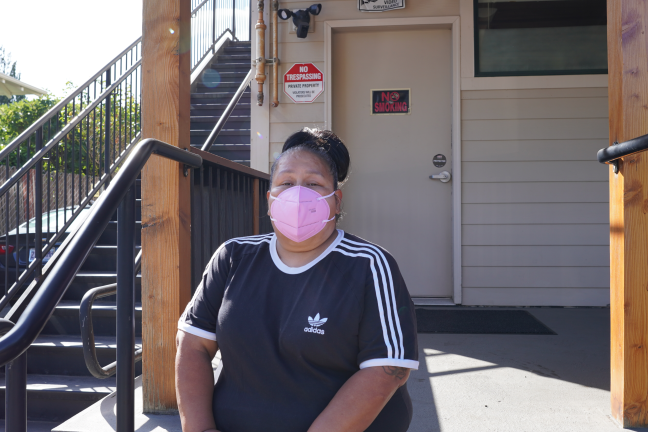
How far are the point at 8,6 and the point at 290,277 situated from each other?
3951 cm

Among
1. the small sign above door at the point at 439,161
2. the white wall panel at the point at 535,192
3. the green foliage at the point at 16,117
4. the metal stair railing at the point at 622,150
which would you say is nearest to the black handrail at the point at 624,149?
the metal stair railing at the point at 622,150

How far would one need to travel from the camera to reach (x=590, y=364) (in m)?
2.67

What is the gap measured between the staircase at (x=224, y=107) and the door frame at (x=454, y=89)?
1.20 m

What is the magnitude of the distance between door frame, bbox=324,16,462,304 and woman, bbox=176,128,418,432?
308 centimetres

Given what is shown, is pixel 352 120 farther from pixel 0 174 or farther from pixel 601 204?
pixel 0 174

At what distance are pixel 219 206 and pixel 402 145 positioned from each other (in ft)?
7.57

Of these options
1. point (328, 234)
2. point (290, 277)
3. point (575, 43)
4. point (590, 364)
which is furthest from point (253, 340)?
point (575, 43)

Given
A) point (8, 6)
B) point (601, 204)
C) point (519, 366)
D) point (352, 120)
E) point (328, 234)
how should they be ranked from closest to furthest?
point (328, 234) < point (519, 366) < point (601, 204) < point (352, 120) < point (8, 6)

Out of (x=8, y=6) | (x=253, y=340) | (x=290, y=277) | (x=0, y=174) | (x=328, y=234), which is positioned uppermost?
(x=8, y=6)

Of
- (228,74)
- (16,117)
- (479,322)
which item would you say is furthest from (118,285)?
(16,117)

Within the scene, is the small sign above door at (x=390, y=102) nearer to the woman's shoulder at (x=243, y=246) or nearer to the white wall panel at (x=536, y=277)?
the white wall panel at (x=536, y=277)

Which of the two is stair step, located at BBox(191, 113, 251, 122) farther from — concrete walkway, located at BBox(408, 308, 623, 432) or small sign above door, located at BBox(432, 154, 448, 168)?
concrete walkway, located at BBox(408, 308, 623, 432)

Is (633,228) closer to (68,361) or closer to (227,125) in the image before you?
(68,361)

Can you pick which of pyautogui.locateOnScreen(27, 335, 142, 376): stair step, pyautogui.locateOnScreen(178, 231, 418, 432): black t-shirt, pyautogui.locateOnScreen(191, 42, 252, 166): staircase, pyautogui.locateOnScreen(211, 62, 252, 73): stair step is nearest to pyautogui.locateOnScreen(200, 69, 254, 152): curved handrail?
pyautogui.locateOnScreen(191, 42, 252, 166): staircase
